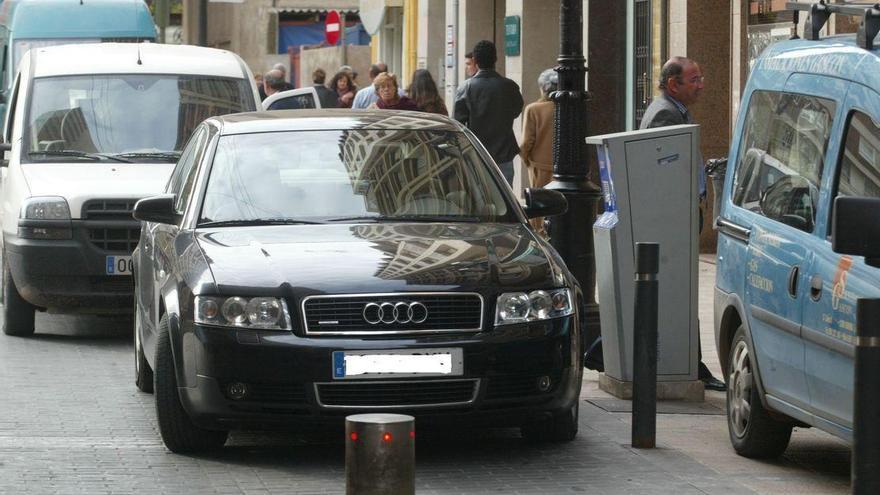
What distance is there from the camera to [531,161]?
16906 mm

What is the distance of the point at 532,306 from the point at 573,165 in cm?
340

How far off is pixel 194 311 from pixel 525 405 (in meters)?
1.45

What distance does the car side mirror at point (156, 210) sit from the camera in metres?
9.12

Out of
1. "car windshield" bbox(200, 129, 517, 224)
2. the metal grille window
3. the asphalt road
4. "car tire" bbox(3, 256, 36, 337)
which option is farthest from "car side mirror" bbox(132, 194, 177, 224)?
the metal grille window

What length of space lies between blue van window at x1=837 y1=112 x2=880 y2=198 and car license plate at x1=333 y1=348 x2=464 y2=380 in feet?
5.78

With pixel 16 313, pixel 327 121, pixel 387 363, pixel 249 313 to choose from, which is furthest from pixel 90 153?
pixel 387 363

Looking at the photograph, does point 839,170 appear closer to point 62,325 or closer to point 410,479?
point 410,479

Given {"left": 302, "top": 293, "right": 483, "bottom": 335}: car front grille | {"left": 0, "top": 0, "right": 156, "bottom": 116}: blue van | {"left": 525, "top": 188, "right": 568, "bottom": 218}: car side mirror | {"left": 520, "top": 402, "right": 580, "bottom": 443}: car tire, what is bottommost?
{"left": 520, "top": 402, "right": 580, "bottom": 443}: car tire

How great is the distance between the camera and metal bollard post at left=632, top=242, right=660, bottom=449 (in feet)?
28.1

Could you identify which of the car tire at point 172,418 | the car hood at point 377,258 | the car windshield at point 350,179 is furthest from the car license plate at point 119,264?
the car tire at point 172,418

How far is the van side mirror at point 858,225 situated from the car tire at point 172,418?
137 inches

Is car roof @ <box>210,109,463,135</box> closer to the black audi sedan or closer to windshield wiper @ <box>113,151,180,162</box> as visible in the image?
the black audi sedan

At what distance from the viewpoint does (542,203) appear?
9.37 meters

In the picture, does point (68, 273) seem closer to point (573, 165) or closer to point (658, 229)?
point (573, 165)
